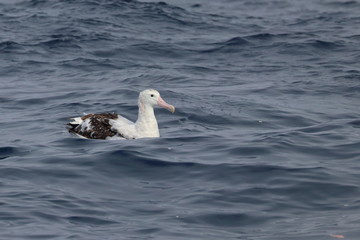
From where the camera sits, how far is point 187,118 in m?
16.9

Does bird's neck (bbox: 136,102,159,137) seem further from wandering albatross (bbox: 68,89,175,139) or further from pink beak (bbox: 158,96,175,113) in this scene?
pink beak (bbox: 158,96,175,113)

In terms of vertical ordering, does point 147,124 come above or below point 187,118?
above

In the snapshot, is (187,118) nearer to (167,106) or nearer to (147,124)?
(167,106)

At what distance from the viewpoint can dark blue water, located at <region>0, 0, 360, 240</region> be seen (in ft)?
34.0

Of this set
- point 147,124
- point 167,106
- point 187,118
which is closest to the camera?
point 147,124

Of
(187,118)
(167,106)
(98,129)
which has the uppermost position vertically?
(167,106)

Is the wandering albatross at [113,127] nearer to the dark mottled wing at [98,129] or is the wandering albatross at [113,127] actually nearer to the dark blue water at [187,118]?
the dark mottled wing at [98,129]

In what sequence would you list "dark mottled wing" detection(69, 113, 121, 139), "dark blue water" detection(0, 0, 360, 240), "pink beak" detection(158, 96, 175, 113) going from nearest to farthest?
"dark blue water" detection(0, 0, 360, 240) < "dark mottled wing" detection(69, 113, 121, 139) < "pink beak" detection(158, 96, 175, 113)

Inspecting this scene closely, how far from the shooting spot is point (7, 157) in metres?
13.5

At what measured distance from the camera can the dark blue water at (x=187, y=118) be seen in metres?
10.4

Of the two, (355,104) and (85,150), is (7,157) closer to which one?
(85,150)

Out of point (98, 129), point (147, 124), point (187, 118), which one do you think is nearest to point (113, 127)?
point (98, 129)

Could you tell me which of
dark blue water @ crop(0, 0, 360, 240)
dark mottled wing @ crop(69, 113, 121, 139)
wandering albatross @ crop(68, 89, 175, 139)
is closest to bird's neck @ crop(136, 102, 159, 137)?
wandering albatross @ crop(68, 89, 175, 139)

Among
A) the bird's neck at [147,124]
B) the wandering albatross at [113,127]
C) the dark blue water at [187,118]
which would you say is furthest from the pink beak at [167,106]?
the dark blue water at [187,118]
